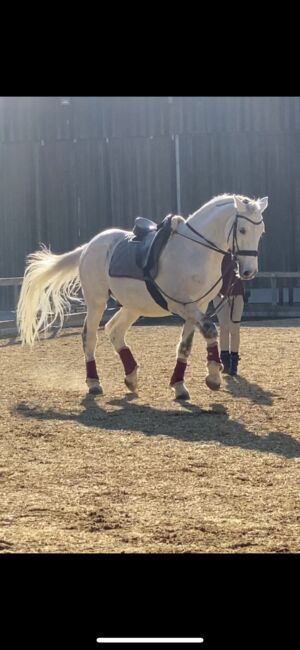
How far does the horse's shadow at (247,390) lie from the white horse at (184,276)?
0.42 m

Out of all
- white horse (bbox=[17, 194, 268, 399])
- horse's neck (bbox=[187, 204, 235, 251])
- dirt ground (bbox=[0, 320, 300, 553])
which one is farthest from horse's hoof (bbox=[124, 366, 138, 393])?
horse's neck (bbox=[187, 204, 235, 251])

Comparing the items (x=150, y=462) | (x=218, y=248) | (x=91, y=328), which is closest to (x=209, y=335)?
(x=218, y=248)

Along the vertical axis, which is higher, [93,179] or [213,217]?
[93,179]

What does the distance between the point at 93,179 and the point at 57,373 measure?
495 inches

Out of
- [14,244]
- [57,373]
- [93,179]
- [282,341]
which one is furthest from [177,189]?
[57,373]

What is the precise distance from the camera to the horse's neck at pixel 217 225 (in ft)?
26.3

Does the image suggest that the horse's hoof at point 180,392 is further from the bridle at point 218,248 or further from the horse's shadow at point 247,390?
the bridle at point 218,248

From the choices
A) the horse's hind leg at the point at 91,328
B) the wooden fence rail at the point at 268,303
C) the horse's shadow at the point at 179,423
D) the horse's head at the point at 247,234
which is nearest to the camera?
the horse's shadow at the point at 179,423

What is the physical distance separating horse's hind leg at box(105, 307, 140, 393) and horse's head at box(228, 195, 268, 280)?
5.32 ft

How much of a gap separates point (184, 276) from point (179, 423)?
1.57 metres

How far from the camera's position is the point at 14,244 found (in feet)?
74.6

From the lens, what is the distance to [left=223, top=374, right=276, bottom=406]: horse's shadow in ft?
27.2

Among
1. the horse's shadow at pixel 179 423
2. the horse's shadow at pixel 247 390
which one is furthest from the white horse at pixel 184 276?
the horse's shadow at pixel 179 423

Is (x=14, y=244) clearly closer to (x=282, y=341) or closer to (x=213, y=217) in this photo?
(x=282, y=341)
